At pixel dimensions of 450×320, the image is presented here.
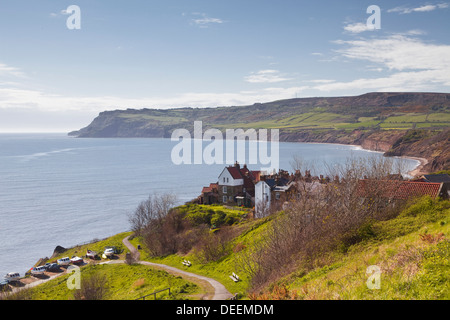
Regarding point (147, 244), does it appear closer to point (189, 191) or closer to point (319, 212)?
point (319, 212)

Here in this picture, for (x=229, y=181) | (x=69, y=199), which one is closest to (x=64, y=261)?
(x=229, y=181)

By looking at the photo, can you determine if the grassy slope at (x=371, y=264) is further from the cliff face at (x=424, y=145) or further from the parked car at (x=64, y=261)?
the cliff face at (x=424, y=145)

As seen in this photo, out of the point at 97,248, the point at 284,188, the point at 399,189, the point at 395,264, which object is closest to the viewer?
the point at 395,264

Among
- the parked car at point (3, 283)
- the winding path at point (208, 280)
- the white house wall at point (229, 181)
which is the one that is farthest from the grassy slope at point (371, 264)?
the white house wall at point (229, 181)

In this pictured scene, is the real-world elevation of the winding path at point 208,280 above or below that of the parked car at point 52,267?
above

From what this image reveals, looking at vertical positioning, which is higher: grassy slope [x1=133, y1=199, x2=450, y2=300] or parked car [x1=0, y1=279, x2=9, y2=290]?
grassy slope [x1=133, y1=199, x2=450, y2=300]

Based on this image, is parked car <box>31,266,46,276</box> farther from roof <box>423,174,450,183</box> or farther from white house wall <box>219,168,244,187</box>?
roof <box>423,174,450,183</box>

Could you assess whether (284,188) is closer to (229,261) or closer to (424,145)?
(229,261)

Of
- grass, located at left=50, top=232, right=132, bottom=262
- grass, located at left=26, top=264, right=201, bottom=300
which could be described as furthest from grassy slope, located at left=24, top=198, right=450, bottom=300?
grass, located at left=50, top=232, right=132, bottom=262

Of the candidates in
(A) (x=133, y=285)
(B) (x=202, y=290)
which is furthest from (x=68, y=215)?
(B) (x=202, y=290)
